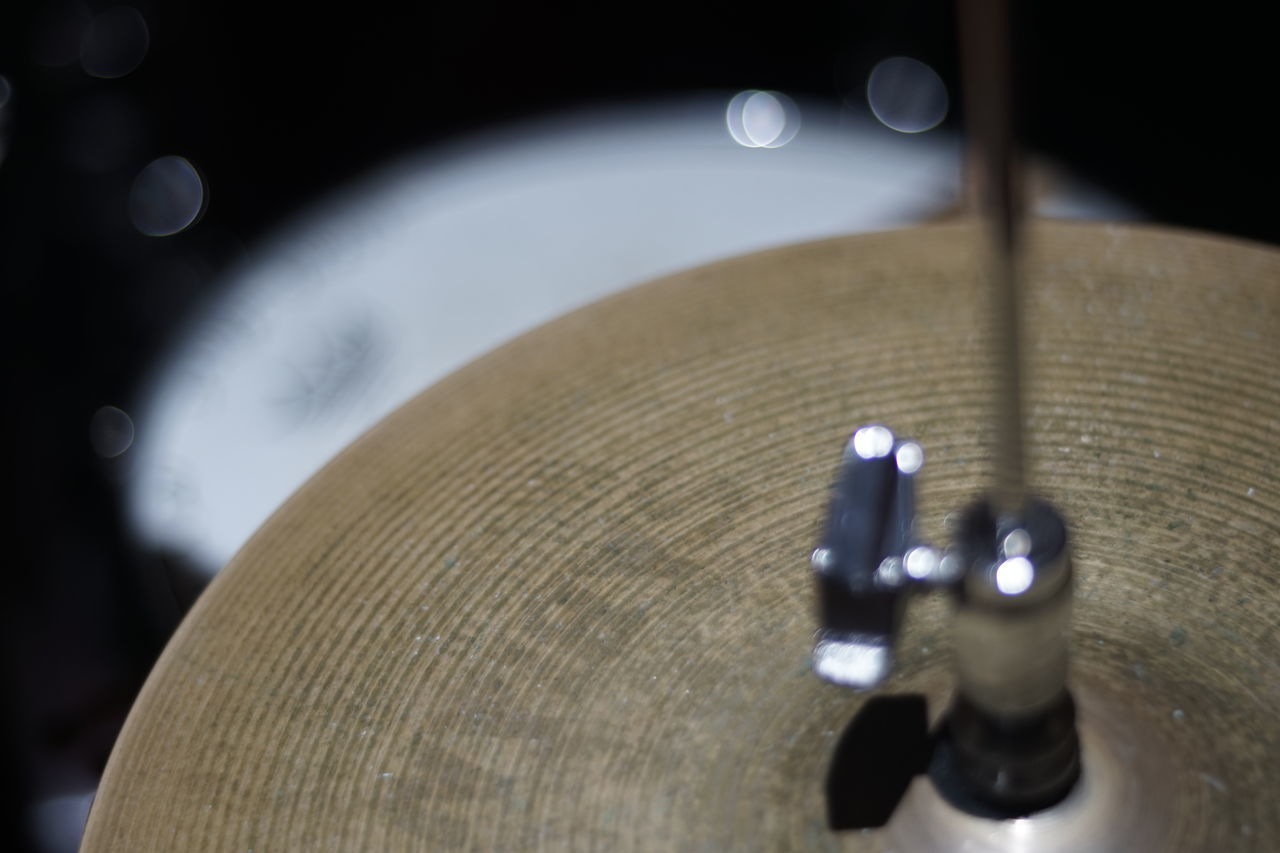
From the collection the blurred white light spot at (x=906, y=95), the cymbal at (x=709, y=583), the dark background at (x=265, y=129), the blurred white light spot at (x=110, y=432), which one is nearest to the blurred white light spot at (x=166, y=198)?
the dark background at (x=265, y=129)

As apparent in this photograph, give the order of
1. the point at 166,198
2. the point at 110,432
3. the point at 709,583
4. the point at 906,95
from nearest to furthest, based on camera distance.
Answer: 1. the point at 709,583
2. the point at 110,432
3. the point at 166,198
4. the point at 906,95

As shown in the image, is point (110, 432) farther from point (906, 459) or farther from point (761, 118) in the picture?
point (906, 459)

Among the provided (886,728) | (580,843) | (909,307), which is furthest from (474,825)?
(909,307)

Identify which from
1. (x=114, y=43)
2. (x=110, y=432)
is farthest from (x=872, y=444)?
(x=114, y=43)

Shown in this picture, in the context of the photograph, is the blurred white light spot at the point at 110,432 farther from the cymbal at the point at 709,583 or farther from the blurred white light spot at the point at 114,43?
the cymbal at the point at 709,583

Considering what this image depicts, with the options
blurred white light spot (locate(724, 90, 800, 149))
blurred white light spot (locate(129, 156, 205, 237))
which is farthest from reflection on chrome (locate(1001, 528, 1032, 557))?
blurred white light spot (locate(129, 156, 205, 237))

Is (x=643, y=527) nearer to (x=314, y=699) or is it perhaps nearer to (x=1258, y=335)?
(x=314, y=699)

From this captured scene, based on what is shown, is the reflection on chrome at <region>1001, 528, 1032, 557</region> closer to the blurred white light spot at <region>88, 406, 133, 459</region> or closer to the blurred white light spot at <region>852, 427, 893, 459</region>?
the blurred white light spot at <region>852, 427, 893, 459</region>
